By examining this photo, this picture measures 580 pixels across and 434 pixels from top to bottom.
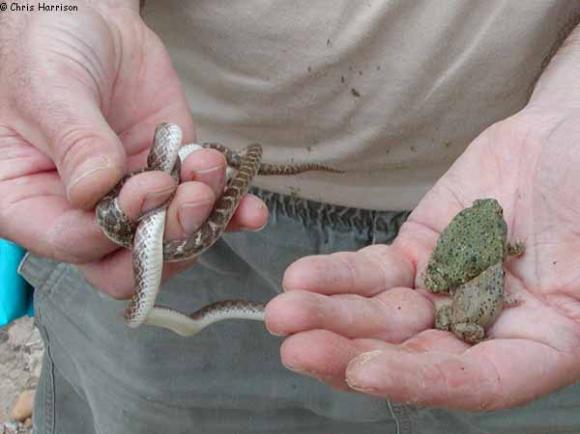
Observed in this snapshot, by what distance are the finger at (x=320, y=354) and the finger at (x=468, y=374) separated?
2.0 inches

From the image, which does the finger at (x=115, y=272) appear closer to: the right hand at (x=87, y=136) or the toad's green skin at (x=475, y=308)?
the right hand at (x=87, y=136)

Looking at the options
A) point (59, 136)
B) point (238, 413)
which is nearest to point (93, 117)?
point (59, 136)

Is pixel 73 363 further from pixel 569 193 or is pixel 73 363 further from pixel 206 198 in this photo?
pixel 569 193

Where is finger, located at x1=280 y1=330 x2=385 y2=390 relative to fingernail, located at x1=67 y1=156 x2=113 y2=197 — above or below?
below

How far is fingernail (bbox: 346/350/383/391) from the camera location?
76.3 inches

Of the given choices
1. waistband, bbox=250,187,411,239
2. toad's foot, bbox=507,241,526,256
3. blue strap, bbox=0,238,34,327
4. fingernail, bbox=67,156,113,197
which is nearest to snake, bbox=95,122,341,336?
fingernail, bbox=67,156,113,197

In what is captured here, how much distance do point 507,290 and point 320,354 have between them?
76 cm

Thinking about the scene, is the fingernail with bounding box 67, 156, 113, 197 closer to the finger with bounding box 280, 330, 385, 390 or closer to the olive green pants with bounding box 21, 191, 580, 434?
the finger with bounding box 280, 330, 385, 390

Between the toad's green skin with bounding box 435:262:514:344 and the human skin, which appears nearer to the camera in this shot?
the human skin

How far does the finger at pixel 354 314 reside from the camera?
208 centimetres

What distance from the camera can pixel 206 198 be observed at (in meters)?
2.31

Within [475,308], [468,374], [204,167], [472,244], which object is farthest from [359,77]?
[468,374]

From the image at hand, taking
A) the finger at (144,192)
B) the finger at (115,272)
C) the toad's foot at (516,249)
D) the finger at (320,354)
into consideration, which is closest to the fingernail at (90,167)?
the finger at (144,192)

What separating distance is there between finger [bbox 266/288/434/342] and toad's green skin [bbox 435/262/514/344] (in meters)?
0.06
